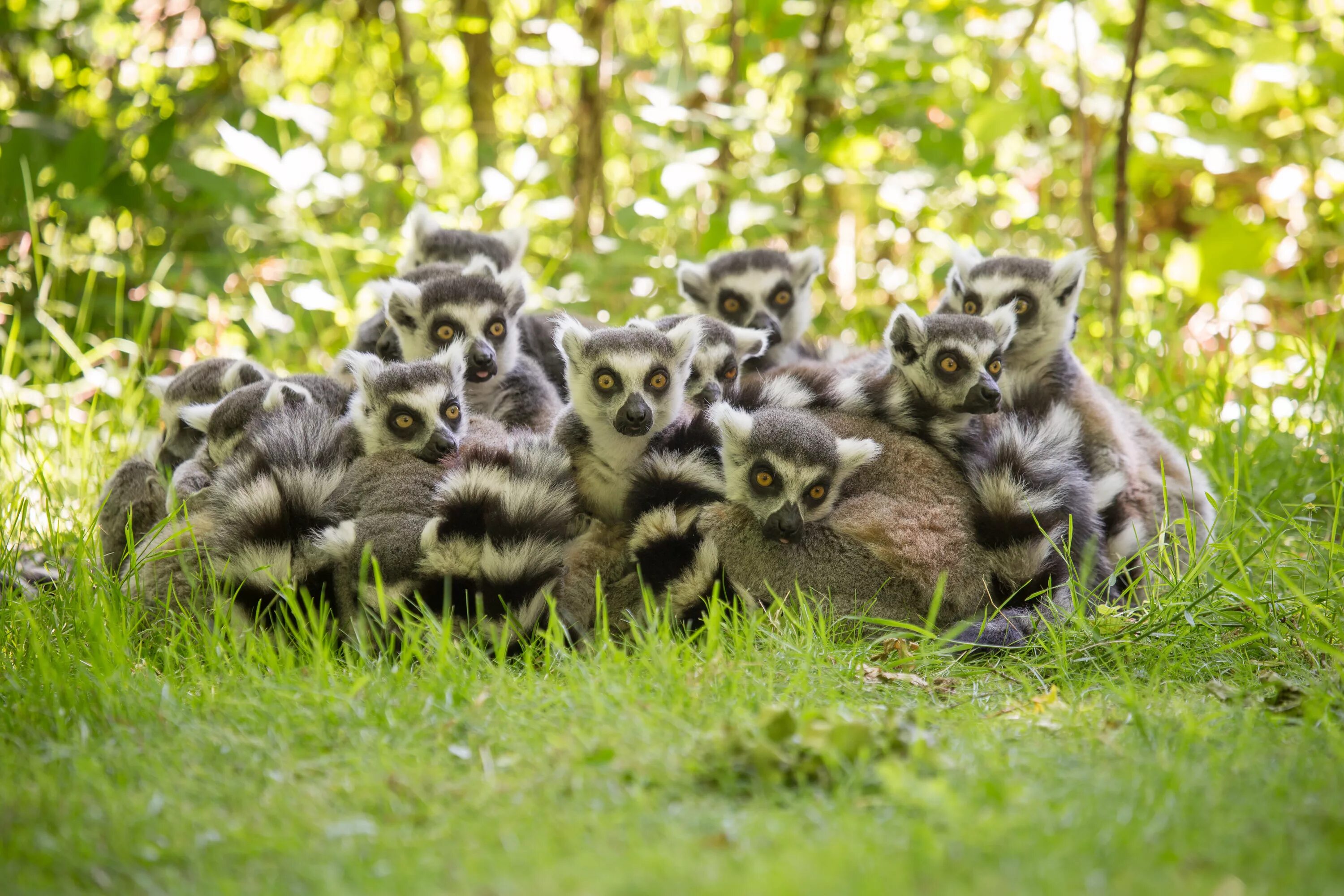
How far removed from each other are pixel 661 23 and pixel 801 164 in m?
2.52

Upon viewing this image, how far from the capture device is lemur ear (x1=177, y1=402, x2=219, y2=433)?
11.4 feet

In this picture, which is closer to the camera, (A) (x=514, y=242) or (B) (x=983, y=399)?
(B) (x=983, y=399)

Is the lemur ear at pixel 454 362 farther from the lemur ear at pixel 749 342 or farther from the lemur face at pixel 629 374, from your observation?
the lemur ear at pixel 749 342

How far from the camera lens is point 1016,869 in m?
1.58

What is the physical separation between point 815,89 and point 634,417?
11.5 feet

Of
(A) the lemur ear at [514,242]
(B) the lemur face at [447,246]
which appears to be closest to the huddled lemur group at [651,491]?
(B) the lemur face at [447,246]

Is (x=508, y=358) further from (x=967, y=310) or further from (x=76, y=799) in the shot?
(x=76, y=799)

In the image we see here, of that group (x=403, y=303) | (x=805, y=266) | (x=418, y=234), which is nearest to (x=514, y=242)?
(x=418, y=234)

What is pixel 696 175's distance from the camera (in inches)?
200

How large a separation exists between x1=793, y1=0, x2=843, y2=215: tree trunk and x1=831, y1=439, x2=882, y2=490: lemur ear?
3.08 m

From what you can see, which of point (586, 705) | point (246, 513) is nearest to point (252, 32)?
point (246, 513)

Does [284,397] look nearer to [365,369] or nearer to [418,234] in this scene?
[365,369]

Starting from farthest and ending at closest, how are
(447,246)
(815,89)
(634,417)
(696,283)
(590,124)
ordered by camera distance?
1. (590,124)
2. (815,89)
3. (447,246)
4. (696,283)
5. (634,417)

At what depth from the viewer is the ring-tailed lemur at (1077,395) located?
351 centimetres
